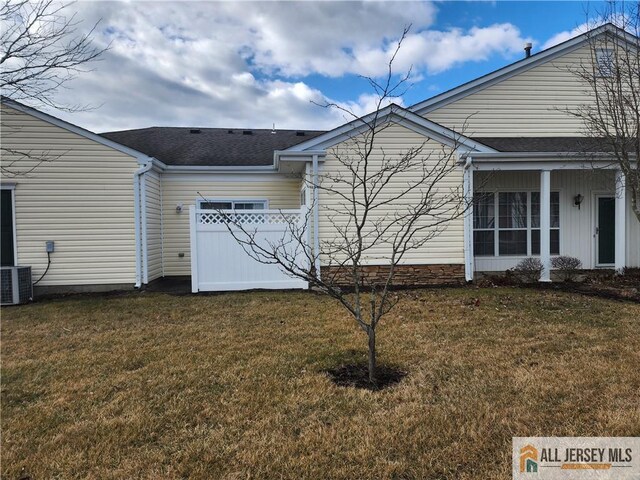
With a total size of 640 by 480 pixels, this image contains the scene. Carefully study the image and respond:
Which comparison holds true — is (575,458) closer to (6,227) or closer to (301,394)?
(301,394)

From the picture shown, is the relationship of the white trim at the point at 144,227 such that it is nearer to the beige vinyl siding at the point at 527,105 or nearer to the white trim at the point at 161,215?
the white trim at the point at 161,215

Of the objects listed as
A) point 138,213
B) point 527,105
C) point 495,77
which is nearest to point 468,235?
point 527,105

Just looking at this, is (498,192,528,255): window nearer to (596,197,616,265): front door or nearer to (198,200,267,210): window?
(596,197,616,265): front door

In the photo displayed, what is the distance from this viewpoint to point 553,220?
448 inches

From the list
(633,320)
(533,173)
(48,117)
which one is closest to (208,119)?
(48,117)

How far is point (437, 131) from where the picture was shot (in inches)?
383

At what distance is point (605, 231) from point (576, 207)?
1.13 m

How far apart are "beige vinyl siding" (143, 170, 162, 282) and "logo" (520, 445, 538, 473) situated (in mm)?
9206

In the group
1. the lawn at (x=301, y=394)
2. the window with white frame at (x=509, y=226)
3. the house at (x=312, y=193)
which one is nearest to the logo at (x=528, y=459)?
the lawn at (x=301, y=394)

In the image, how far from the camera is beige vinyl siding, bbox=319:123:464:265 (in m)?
9.68

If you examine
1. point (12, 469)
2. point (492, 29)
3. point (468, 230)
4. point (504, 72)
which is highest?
point (492, 29)

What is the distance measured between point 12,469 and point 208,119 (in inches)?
924

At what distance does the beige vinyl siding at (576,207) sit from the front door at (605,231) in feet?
0.56

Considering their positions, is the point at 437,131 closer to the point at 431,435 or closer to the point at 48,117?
the point at 431,435
